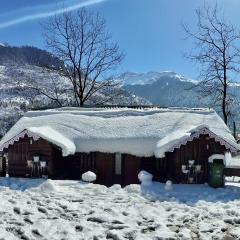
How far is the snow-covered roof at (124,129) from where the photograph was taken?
72.4ft

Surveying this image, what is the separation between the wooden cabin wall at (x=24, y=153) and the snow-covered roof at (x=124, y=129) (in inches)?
19.6

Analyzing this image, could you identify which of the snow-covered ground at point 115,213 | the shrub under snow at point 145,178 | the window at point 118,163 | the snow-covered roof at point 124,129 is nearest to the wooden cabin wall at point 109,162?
the window at point 118,163

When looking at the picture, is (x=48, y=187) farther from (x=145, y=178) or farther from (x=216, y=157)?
(x=216, y=157)

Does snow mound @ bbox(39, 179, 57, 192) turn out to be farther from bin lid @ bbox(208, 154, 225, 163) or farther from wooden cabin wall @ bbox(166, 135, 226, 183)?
bin lid @ bbox(208, 154, 225, 163)

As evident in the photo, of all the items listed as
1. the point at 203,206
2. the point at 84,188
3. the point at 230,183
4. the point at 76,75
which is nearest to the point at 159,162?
the point at 230,183

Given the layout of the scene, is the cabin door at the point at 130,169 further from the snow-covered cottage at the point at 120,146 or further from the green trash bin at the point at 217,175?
the green trash bin at the point at 217,175

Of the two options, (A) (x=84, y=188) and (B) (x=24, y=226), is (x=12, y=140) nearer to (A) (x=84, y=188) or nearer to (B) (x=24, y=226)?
(A) (x=84, y=188)

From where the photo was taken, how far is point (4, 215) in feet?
44.5

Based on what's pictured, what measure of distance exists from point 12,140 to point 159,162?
285 inches

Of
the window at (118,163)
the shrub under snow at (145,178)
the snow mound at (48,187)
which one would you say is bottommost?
the snow mound at (48,187)

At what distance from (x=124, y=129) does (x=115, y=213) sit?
965cm

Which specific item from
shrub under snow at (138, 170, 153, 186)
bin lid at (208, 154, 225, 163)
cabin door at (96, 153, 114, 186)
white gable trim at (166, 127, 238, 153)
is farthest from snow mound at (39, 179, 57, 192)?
bin lid at (208, 154, 225, 163)

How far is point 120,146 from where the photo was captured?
23.0 metres

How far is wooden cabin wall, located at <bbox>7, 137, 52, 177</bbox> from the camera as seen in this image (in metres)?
22.8
